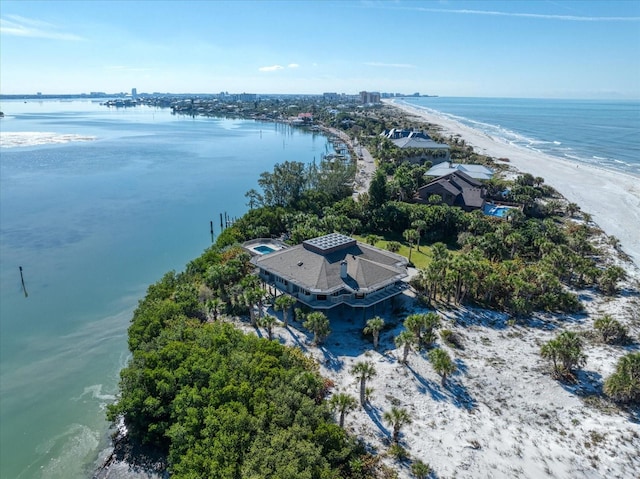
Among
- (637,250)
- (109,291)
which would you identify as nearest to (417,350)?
(109,291)

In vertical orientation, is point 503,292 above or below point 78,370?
above

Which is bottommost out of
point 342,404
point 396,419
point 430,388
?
point 430,388

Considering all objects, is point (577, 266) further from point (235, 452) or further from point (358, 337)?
point (235, 452)

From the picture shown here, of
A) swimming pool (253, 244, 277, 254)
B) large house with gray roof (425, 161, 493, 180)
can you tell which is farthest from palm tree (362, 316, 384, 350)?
large house with gray roof (425, 161, 493, 180)

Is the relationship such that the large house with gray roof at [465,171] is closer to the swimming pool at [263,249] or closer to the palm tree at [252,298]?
the swimming pool at [263,249]

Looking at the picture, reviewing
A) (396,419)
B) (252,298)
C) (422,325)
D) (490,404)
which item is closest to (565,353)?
(490,404)

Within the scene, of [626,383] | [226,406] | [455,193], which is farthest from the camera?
[455,193]

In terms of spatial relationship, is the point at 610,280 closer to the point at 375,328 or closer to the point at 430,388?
the point at 430,388
